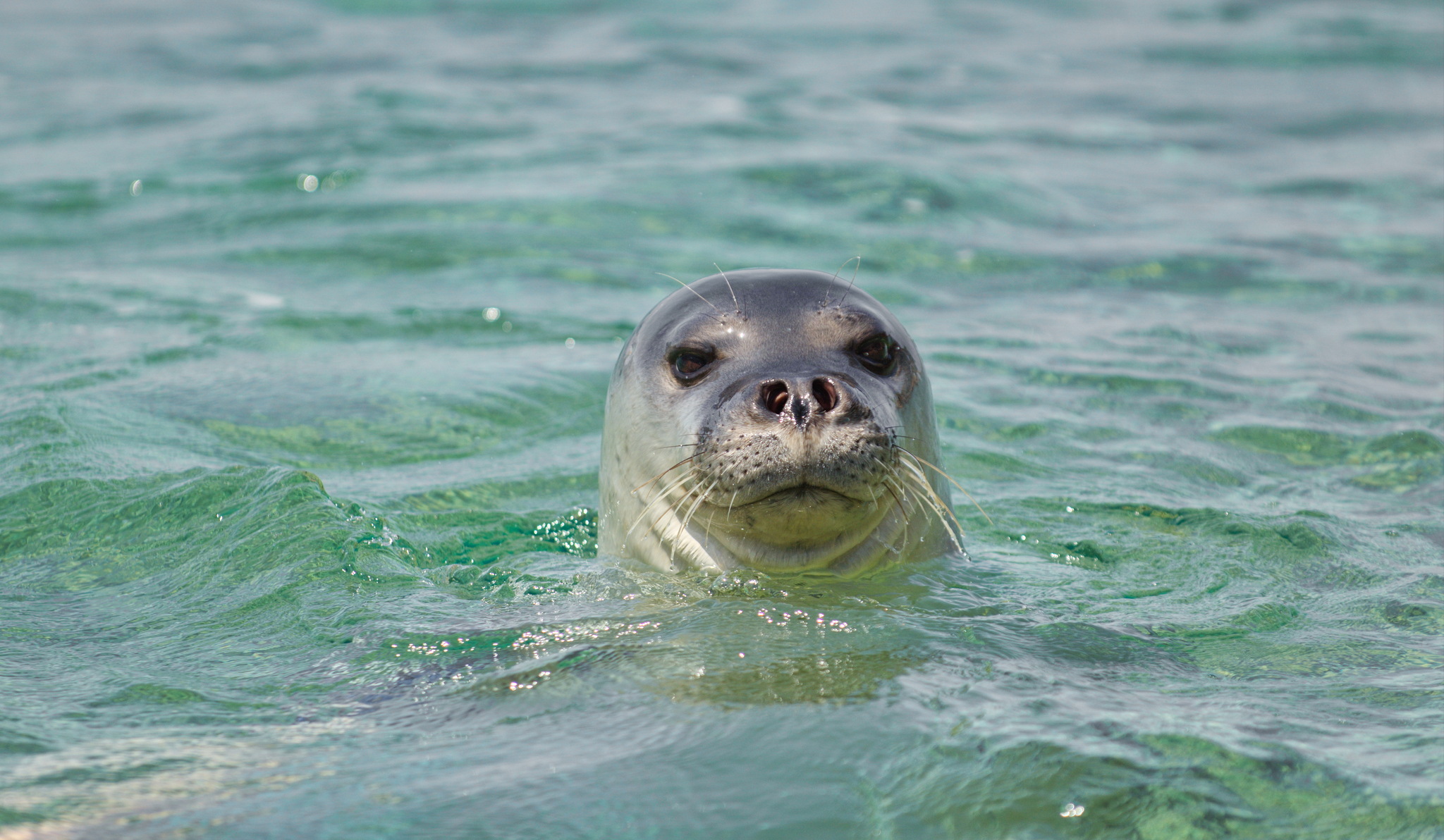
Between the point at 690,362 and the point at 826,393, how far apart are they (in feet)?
2.00

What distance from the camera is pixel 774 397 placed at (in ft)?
11.6

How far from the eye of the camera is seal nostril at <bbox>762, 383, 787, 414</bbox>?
3.52 meters

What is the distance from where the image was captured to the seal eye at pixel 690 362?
4.00 metres

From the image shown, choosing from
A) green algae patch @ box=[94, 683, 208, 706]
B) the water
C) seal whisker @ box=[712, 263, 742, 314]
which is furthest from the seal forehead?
green algae patch @ box=[94, 683, 208, 706]

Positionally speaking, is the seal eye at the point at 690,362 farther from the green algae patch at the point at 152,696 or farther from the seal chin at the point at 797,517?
the green algae patch at the point at 152,696

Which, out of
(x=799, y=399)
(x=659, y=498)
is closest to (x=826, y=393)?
(x=799, y=399)

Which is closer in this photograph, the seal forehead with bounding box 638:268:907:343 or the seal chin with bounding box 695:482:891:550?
the seal chin with bounding box 695:482:891:550

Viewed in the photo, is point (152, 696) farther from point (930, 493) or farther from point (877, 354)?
point (877, 354)

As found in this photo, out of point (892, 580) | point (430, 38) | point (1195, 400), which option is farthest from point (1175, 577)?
point (430, 38)

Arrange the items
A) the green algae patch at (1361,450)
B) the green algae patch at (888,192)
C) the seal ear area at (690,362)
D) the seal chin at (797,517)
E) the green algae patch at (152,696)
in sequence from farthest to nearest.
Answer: the green algae patch at (888,192), the green algae patch at (1361,450), the seal ear area at (690,362), the seal chin at (797,517), the green algae patch at (152,696)

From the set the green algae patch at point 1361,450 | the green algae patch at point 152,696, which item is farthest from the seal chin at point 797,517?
the green algae patch at point 1361,450

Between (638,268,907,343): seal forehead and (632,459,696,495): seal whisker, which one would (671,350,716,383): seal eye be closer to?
(638,268,907,343): seal forehead

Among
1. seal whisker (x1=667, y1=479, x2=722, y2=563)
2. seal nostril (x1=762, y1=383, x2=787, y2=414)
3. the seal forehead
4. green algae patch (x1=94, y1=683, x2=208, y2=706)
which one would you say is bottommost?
green algae patch (x1=94, y1=683, x2=208, y2=706)

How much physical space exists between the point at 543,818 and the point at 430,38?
14462mm
